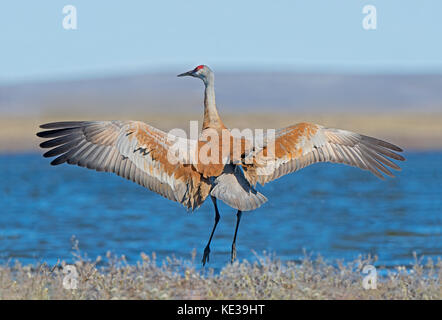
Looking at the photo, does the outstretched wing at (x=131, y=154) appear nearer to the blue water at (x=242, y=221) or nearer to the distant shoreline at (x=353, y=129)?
the blue water at (x=242, y=221)

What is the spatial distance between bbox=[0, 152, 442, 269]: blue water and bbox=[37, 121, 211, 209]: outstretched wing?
11.8ft

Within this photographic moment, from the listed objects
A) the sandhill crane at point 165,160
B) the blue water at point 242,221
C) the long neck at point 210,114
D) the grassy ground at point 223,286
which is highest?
the long neck at point 210,114

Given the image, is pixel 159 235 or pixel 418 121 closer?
pixel 159 235

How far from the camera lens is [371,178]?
30922 millimetres

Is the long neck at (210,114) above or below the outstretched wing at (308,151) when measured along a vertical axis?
above

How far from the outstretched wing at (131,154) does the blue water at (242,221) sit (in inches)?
141

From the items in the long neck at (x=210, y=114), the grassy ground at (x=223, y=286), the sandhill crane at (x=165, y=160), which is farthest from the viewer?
the long neck at (x=210, y=114)

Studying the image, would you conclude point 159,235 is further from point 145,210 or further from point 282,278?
point 282,278

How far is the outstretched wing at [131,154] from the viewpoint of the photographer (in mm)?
8383

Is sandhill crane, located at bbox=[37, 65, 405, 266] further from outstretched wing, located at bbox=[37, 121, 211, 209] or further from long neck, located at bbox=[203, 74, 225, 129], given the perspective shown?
long neck, located at bbox=[203, 74, 225, 129]

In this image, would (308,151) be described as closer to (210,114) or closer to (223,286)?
(210,114)

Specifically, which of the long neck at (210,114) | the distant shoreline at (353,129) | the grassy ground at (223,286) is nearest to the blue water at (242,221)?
the grassy ground at (223,286)
